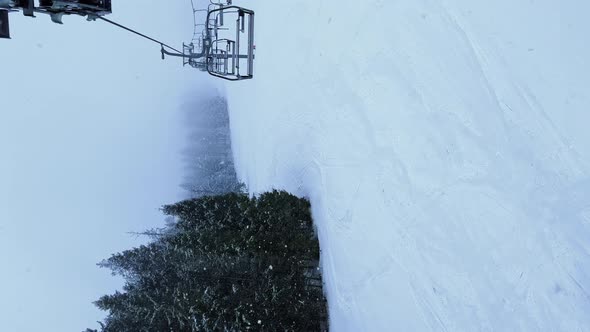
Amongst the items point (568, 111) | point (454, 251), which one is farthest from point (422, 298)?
point (568, 111)

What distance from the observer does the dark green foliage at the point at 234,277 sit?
8844mm

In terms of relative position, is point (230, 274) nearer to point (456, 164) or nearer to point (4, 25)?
point (456, 164)

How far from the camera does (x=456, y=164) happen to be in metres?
5.49

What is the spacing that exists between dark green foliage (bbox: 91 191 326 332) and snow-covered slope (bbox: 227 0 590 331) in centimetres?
80

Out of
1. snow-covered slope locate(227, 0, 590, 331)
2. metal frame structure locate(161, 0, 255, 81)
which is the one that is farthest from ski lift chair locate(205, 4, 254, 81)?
snow-covered slope locate(227, 0, 590, 331)

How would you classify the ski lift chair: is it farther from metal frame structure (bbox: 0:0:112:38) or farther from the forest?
the forest

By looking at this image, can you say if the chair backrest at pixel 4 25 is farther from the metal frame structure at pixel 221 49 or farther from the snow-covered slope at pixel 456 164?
the snow-covered slope at pixel 456 164

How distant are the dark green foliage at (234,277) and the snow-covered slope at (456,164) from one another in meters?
0.80

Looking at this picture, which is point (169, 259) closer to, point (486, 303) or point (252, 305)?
point (252, 305)

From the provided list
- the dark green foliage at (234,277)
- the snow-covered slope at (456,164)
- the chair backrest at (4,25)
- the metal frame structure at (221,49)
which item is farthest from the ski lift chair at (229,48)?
the chair backrest at (4,25)

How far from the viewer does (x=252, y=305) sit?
8.85 meters

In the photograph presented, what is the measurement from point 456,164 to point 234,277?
5.70 metres

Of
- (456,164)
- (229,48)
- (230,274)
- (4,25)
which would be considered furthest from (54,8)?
(230,274)

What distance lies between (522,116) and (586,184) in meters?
0.92
